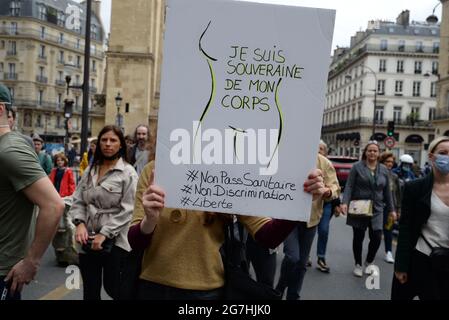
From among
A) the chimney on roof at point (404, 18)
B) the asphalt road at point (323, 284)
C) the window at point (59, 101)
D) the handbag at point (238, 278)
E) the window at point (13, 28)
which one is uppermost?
the chimney on roof at point (404, 18)

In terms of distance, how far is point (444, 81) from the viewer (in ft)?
152

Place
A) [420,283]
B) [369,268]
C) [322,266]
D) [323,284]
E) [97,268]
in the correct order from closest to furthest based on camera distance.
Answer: [420,283] → [97,268] → [323,284] → [369,268] → [322,266]

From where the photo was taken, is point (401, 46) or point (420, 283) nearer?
point (420, 283)

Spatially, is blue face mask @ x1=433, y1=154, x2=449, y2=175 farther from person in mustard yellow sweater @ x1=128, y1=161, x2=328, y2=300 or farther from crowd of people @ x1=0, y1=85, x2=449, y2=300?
person in mustard yellow sweater @ x1=128, y1=161, x2=328, y2=300

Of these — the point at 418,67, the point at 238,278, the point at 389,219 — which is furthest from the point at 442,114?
the point at 238,278

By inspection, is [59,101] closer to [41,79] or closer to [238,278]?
[41,79]

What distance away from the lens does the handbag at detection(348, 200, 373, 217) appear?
21.1ft

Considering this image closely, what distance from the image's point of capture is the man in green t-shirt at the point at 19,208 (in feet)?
8.09

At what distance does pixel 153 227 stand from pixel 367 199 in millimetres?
4878

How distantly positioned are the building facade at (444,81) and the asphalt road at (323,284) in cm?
4227

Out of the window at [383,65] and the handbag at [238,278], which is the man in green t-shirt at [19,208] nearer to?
the handbag at [238,278]

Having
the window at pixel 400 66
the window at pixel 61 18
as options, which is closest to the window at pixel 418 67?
the window at pixel 400 66
